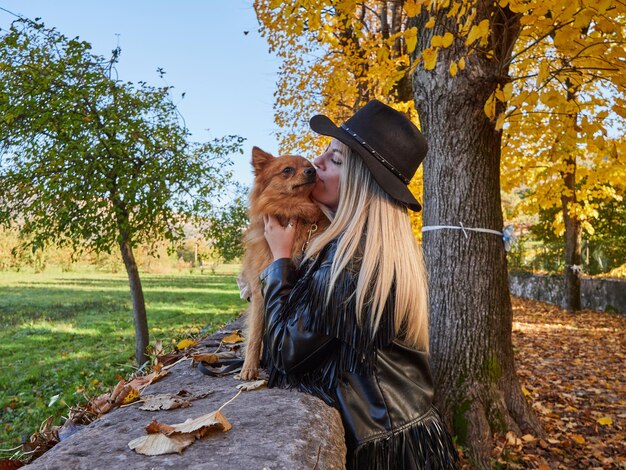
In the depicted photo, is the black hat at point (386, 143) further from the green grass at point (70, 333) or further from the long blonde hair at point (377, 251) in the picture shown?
the green grass at point (70, 333)

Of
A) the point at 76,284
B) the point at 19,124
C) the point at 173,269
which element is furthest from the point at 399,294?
the point at 173,269

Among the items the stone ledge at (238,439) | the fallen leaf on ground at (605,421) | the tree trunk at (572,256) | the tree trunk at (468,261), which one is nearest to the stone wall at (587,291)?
the tree trunk at (572,256)

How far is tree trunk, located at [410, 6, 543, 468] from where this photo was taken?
179 inches

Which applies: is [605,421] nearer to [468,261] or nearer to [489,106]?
[468,261]

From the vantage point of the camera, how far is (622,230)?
54.5 feet

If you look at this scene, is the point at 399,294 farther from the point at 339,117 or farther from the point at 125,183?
the point at 339,117

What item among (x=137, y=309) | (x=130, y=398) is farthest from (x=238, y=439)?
(x=137, y=309)

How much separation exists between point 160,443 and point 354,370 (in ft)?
2.72

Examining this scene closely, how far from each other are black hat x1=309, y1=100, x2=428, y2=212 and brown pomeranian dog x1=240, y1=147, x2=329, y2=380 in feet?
1.72

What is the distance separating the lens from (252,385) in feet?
7.56

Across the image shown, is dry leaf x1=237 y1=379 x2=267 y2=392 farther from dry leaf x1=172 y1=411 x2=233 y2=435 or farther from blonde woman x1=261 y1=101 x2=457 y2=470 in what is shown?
dry leaf x1=172 y1=411 x2=233 y2=435

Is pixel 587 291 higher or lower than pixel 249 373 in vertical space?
lower

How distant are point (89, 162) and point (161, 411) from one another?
6895 mm

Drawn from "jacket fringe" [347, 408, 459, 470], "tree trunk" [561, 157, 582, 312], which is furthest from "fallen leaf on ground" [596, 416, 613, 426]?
"tree trunk" [561, 157, 582, 312]
